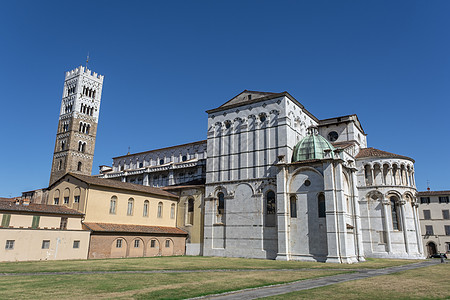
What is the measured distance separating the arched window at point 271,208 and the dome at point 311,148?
5.02 m

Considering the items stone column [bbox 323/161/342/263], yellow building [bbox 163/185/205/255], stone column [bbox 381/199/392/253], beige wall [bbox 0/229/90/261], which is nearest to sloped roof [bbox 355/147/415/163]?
stone column [bbox 381/199/392/253]

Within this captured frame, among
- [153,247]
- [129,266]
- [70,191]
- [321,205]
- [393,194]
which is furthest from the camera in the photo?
[393,194]

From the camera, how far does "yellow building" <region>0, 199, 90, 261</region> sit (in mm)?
29359

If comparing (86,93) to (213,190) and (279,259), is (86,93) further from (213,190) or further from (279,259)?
(279,259)

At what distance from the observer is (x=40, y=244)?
30.9 meters

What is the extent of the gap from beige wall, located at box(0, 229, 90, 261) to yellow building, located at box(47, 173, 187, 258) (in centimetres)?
119

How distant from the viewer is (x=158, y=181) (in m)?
57.9

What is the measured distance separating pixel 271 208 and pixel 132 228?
631 inches

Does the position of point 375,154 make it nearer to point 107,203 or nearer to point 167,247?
point 167,247

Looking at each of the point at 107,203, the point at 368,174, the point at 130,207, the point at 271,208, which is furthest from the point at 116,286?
the point at 368,174

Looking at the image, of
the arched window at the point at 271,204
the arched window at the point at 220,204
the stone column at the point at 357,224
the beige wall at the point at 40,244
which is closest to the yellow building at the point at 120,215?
the beige wall at the point at 40,244

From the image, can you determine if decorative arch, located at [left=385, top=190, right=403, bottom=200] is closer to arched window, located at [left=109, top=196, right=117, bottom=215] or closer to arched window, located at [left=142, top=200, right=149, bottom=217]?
arched window, located at [left=142, top=200, right=149, bottom=217]

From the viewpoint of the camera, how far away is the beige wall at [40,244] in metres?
29.0

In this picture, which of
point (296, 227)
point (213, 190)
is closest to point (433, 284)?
point (296, 227)
